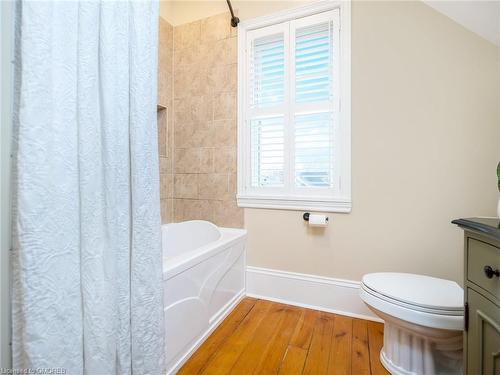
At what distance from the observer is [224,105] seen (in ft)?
7.01

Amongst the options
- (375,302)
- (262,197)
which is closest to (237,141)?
(262,197)

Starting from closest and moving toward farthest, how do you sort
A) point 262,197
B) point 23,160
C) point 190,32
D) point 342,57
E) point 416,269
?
point 23,160 → point 416,269 → point 342,57 → point 262,197 → point 190,32

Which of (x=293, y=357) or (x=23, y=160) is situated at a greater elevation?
(x=23, y=160)

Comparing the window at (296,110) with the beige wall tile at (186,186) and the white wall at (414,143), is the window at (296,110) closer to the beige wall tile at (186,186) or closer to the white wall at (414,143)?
the white wall at (414,143)

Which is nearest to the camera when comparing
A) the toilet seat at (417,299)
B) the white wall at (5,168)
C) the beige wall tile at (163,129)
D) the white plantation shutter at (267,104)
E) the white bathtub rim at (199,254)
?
the white wall at (5,168)

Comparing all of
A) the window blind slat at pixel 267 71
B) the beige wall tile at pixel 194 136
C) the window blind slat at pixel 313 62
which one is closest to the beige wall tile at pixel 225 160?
the beige wall tile at pixel 194 136

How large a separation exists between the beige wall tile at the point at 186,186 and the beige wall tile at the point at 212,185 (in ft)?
0.18

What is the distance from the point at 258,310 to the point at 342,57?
1978mm

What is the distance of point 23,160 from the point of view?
62 cm

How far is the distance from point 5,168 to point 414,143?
78.3 inches

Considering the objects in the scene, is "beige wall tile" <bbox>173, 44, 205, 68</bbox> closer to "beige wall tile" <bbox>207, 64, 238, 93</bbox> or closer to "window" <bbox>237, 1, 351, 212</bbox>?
"beige wall tile" <bbox>207, 64, 238, 93</bbox>

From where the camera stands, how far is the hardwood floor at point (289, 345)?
1.28m

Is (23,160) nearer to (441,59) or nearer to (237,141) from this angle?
(237,141)

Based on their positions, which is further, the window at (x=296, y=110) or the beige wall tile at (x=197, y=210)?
the beige wall tile at (x=197, y=210)
